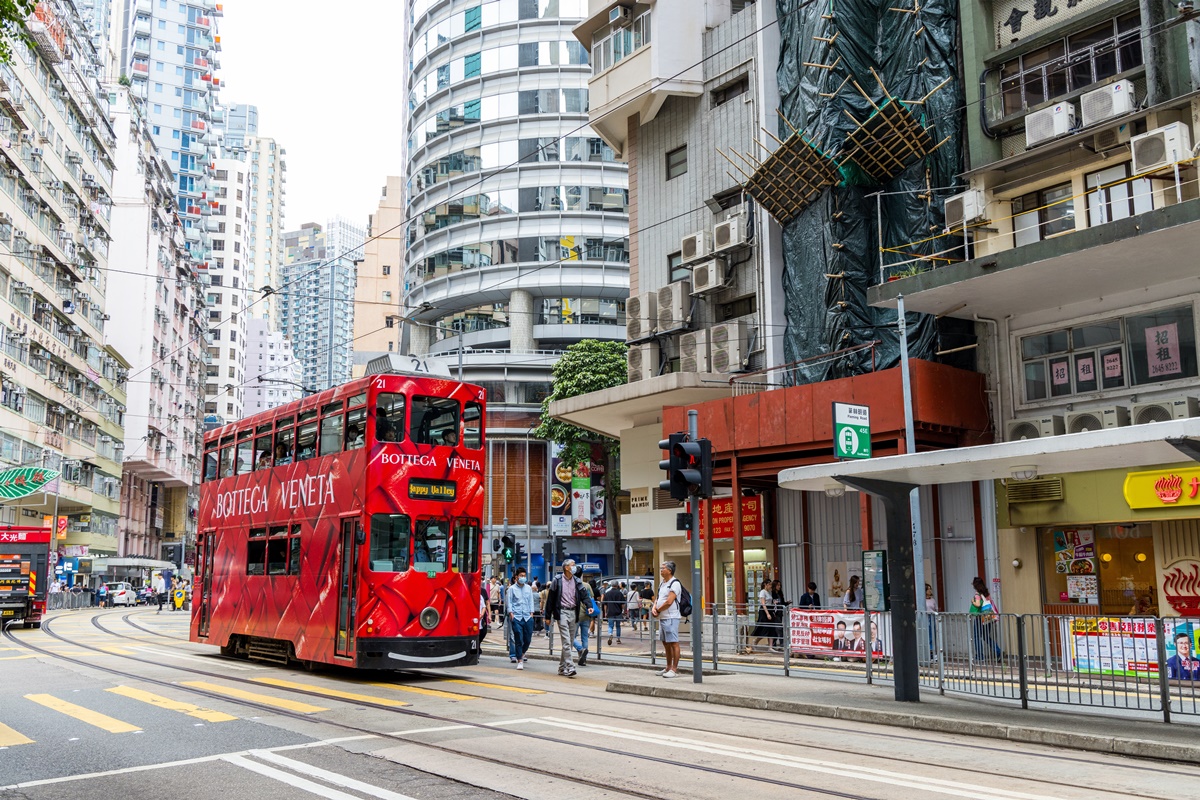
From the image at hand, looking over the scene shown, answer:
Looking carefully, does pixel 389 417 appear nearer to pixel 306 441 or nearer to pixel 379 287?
pixel 306 441

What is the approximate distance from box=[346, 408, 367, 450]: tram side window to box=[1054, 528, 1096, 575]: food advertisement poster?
46.8 ft

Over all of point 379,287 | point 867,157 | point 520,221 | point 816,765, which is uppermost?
point 379,287

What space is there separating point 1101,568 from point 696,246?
13544mm

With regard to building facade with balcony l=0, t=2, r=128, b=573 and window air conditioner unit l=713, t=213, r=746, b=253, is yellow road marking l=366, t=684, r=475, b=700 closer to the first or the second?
window air conditioner unit l=713, t=213, r=746, b=253

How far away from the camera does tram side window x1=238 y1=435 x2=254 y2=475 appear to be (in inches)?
765

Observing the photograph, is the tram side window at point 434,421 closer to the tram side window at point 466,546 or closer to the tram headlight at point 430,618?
the tram side window at point 466,546

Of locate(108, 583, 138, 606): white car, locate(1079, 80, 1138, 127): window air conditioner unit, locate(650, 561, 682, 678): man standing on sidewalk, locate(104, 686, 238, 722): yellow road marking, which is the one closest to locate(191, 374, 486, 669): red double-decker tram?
locate(104, 686, 238, 722): yellow road marking

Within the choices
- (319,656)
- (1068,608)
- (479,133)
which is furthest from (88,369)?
(1068,608)

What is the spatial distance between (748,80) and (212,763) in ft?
80.0

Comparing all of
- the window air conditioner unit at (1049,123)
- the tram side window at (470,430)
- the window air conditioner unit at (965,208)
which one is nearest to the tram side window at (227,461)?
the tram side window at (470,430)

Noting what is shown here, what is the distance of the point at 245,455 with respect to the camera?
1969 centimetres

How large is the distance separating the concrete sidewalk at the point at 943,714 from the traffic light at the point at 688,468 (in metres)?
2.75

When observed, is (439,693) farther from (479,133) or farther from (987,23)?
(479,133)

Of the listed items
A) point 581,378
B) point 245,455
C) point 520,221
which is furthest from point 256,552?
point 520,221
